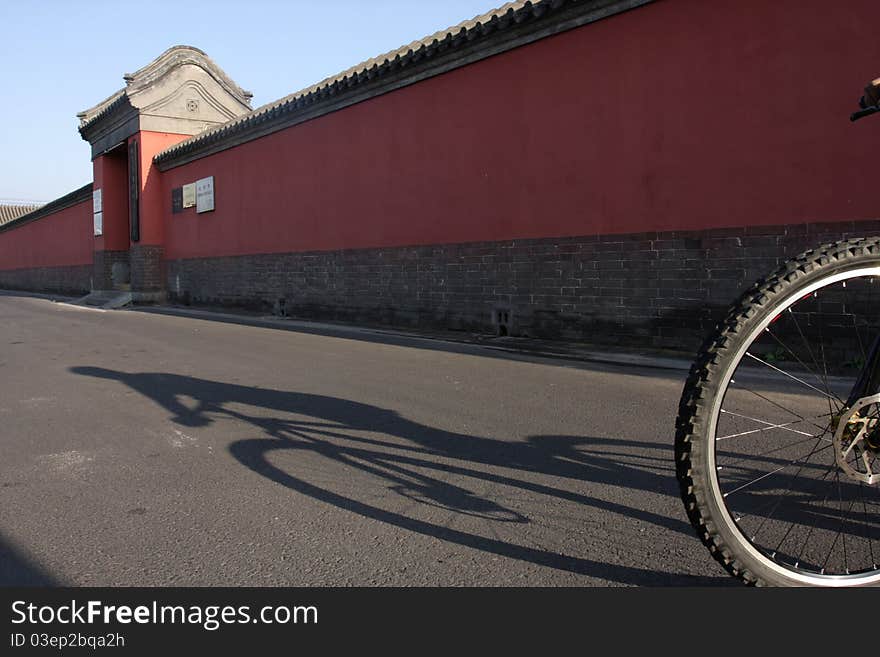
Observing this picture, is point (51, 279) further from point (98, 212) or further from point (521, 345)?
point (521, 345)

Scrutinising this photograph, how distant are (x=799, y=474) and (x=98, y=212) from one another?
2673 cm

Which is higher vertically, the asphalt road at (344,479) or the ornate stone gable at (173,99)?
the ornate stone gable at (173,99)

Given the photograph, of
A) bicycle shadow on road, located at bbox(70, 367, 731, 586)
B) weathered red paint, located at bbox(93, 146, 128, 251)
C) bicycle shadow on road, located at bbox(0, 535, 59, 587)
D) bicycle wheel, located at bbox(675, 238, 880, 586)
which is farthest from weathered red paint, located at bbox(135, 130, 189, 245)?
bicycle wheel, located at bbox(675, 238, 880, 586)

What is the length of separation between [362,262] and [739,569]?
11078 millimetres

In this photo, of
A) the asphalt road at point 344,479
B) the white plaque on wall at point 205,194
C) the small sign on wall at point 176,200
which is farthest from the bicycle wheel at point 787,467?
the small sign on wall at point 176,200

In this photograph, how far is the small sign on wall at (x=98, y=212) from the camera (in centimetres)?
2445

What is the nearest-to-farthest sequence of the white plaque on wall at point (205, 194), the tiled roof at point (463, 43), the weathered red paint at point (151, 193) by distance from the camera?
1. the tiled roof at point (463, 43)
2. the white plaque on wall at point (205, 194)
3. the weathered red paint at point (151, 193)

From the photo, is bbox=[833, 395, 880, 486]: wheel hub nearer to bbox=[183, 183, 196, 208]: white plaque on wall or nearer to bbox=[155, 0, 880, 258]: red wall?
bbox=[155, 0, 880, 258]: red wall

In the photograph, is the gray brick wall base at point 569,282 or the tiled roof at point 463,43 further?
the tiled roof at point 463,43

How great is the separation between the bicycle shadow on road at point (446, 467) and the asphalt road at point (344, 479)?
1 centimetres

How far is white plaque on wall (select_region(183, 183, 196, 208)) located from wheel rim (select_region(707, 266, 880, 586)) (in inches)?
700

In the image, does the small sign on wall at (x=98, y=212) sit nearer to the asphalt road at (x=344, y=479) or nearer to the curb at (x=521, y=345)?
the curb at (x=521, y=345)

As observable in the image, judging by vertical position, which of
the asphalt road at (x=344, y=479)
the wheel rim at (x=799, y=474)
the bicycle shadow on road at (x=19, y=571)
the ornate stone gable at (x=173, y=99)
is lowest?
the bicycle shadow on road at (x=19, y=571)

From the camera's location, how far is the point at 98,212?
24781 millimetres
